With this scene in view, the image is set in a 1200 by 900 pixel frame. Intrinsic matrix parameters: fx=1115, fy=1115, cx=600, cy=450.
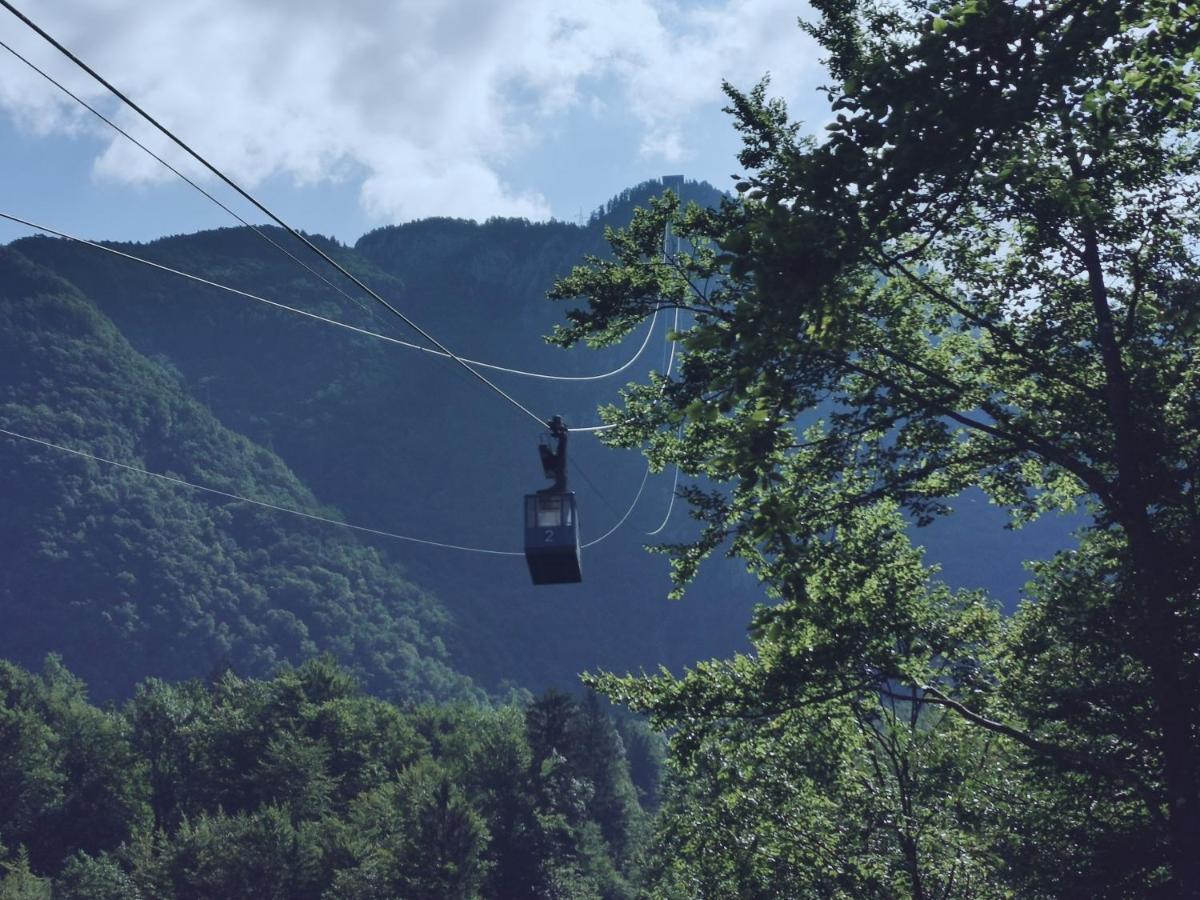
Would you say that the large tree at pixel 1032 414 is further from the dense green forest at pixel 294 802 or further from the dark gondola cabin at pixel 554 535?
the dense green forest at pixel 294 802

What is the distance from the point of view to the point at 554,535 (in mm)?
17047

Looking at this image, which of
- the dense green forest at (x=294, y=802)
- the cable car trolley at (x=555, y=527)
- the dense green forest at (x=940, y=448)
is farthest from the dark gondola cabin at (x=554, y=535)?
the dense green forest at (x=294, y=802)

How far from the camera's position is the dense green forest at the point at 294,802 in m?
50.0

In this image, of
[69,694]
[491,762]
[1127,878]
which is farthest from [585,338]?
[69,694]

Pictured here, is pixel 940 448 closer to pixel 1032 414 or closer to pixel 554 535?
pixel 1032 414

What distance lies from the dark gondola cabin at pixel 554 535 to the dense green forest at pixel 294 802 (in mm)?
35543

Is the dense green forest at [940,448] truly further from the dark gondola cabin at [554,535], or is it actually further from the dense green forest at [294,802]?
the dense green forest at [294,802]

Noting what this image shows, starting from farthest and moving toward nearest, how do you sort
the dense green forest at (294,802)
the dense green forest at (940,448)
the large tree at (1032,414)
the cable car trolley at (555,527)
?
the dense green forest at (294,802)
the cable car trolley at (555,527)
the large tree at (1032,414)
the dense green forest at (940,448)

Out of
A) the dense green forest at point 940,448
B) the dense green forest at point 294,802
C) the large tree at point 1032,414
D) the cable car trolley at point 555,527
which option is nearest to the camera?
the dense green forest at point 940,448

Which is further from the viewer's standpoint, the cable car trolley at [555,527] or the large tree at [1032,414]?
the cable car trolley at [555,527]

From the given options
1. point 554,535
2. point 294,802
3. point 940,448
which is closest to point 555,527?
point 554,535

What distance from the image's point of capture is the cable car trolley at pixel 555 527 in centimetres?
1694

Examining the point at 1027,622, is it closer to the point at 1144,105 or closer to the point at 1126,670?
the point at 1126,670

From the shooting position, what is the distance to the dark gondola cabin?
17.0m
